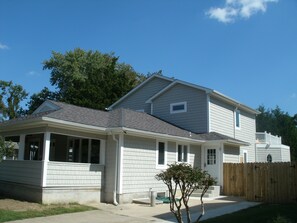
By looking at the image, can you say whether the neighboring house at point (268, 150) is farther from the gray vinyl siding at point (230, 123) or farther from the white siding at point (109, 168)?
the white siding at point (109, 168)

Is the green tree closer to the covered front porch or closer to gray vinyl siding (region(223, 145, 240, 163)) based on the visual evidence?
gray vinyl siding (region(223, 145, 240, 163))

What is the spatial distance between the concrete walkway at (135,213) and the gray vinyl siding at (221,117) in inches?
280

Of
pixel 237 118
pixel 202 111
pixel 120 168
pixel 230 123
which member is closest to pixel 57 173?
pixel 120 168

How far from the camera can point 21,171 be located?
1603cm

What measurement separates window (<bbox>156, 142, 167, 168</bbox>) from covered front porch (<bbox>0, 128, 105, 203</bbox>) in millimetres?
3141

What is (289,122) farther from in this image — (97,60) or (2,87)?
(2,87)

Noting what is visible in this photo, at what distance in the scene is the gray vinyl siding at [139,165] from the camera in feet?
54.2

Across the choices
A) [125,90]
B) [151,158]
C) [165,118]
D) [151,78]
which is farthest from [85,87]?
[151,158]

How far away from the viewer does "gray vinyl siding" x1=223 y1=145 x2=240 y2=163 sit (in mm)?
21656

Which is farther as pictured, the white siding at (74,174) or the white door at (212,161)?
the white door at (212,161)

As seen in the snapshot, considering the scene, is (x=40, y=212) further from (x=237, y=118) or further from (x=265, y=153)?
(x=265, y=153)

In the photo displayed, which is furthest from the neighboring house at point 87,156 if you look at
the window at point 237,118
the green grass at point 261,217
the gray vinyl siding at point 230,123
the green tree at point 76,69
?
the green tree at point 76,69

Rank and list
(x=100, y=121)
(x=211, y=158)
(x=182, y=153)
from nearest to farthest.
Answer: (x=100, y=121)
(x=182, y=153)
(x=211, y=158)

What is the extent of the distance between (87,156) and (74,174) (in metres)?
2.35
